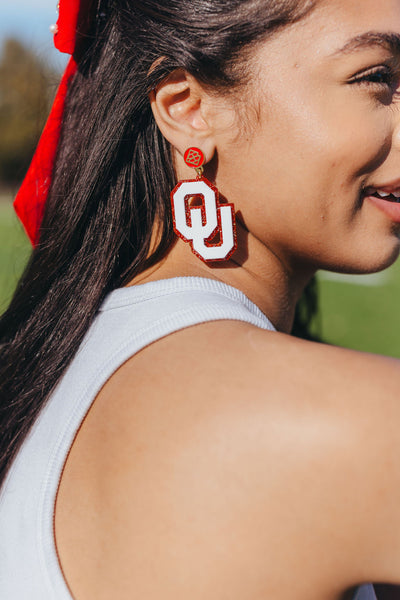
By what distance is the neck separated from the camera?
5.73 feet

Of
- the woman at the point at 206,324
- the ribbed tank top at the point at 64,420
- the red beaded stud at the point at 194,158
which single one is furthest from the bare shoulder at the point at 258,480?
the red beaded stud at the point at 194,158

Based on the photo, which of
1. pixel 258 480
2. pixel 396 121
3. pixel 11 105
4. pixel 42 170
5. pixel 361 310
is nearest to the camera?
pixel 258 480

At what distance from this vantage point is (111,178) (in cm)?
183

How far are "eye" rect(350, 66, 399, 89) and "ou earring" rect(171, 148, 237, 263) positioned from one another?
40 cm

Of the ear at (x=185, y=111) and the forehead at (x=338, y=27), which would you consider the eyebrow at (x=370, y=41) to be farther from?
the ear at (x=185, y=111)

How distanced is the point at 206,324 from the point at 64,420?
33 cm

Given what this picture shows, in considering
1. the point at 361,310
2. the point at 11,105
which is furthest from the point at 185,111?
the point at 11,105

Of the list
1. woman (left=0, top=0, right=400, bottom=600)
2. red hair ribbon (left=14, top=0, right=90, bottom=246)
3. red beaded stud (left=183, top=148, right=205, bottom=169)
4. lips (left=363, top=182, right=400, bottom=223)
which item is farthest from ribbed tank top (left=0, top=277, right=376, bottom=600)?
red hair ribbon (left=14, top=0, right=90, bottom=246)

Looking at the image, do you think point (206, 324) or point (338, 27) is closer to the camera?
point (206, 324)

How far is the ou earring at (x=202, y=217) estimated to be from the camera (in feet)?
5.60

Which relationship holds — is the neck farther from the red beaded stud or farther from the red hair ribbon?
the red hair ribbon

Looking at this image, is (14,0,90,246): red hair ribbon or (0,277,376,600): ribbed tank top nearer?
(0,277,376,600): ribbed tank top

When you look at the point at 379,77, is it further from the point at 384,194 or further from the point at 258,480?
the point at 258,480

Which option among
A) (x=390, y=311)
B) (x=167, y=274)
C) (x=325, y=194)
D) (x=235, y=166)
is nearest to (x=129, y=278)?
(x=167, y=274)
